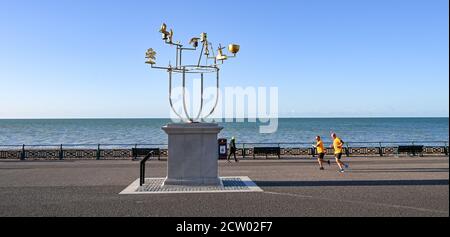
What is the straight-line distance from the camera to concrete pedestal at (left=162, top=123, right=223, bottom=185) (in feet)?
39.0

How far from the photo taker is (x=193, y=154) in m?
12.0

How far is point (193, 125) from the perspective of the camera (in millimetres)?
11906

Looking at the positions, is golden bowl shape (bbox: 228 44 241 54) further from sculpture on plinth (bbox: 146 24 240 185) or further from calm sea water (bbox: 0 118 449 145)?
calm sea water (bbox: 0 118 449 145)

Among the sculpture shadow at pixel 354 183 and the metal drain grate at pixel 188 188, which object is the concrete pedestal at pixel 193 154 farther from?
the sculpture shadow at pixel 354 183

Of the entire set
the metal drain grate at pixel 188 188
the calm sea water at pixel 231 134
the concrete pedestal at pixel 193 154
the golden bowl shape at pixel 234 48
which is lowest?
the calm sea water at pixel 231 134

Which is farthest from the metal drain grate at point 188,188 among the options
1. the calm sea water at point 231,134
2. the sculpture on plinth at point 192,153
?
the calm sea water at point 231,134

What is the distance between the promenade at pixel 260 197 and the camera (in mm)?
8453

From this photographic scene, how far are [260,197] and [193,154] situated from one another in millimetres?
2798

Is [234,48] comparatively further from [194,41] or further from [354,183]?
[354,183]

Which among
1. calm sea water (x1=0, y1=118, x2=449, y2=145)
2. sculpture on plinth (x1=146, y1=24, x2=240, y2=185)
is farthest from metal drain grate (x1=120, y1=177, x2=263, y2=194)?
calm sea water (x1=0, y1=118, x2=449, y2=145)

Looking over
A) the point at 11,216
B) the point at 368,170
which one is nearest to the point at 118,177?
the point at 11,216

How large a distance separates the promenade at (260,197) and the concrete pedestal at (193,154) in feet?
4.95

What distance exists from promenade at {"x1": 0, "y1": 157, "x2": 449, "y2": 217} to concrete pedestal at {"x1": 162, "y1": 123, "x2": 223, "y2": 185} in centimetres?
151
